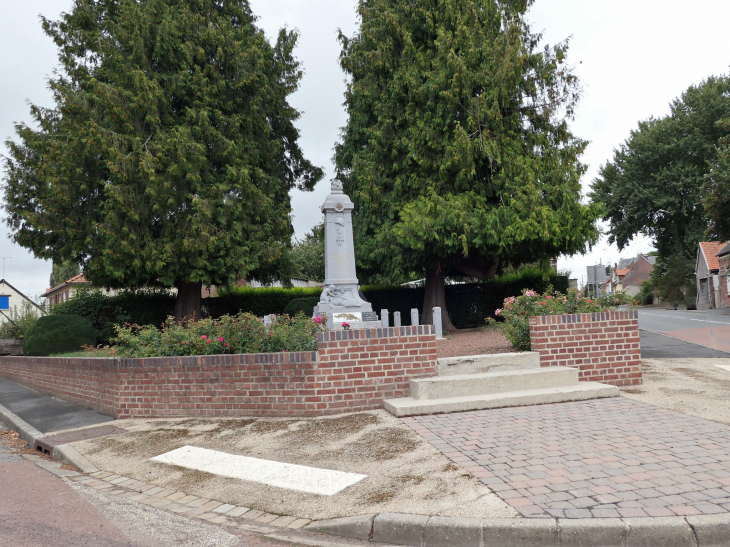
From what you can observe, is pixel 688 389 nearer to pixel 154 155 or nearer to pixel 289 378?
pixel 289 378

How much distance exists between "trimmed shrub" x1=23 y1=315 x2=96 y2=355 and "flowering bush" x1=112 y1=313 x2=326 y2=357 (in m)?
6.75

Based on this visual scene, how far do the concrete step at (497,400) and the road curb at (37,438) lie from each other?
11.4 feet

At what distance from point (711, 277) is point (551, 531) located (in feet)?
174

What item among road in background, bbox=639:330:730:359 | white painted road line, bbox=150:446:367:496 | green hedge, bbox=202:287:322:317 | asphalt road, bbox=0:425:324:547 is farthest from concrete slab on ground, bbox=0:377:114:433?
road in background, bbox=639:330:730:359

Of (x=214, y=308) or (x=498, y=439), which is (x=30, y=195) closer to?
(x=214, y=308)

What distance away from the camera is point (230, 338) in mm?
7484

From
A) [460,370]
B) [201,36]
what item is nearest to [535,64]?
[201,36]

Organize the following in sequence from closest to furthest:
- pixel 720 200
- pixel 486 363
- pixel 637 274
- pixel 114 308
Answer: pixel 486 363 → pixel 114 308 → pixel 720 200 → pixel 637 274

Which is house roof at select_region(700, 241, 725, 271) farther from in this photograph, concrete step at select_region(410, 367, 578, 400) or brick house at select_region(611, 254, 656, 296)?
concrete step at select_region(410, 367, 578, 400)

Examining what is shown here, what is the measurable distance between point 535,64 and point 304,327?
12.4m

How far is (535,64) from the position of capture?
51.3 feet

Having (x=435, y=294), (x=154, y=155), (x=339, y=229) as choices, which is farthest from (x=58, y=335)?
(x=435, y=294)

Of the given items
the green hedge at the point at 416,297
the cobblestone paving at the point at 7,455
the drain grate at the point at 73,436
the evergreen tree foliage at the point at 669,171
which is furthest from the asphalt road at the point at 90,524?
the evergreen tree foliage at the point at 669,171

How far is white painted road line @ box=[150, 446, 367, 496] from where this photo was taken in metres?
4.28
